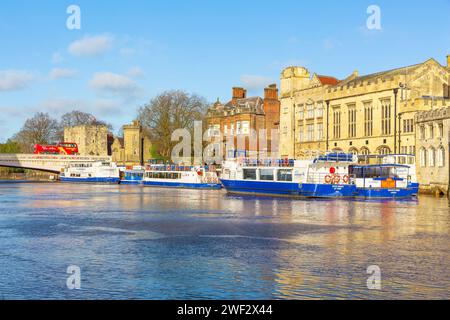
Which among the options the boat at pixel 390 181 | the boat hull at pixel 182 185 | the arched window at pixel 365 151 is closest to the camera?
the boat at pixel 390 181

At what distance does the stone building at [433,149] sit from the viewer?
54.4m

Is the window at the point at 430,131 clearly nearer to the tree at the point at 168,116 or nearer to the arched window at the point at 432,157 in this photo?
the arched window at the point at 432,157

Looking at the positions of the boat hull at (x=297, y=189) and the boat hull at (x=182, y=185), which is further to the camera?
the boat hull at (x=182, y=185)

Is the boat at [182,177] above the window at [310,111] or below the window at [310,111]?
below

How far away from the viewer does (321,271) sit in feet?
59.5

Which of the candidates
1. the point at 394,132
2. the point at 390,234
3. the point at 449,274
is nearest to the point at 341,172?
the point at 394,132

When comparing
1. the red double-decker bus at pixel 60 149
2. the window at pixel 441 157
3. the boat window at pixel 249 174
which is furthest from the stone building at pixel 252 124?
the window at pixel 441 157

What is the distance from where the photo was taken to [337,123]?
2837 inches

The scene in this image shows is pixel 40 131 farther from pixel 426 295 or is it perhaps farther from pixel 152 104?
pixel 426 295

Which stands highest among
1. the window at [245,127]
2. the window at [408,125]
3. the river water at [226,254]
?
the window at [245,127]

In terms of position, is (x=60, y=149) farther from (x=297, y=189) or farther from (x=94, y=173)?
(x=297, y=189)

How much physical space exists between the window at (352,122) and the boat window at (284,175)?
601 inches

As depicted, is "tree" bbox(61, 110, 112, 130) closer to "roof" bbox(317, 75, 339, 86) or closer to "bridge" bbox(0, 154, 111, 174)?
"bridge" bbox(0, 154, 111, 174)

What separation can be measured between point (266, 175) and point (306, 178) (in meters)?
5.31
